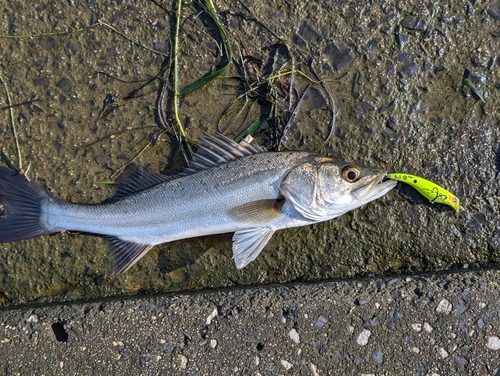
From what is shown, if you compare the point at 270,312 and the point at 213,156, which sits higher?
the point at 213,156

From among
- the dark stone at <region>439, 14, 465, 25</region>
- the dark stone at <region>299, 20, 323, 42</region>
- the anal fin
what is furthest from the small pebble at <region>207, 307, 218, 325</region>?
the dark stone at <region>439, 14, 465, 25</region>

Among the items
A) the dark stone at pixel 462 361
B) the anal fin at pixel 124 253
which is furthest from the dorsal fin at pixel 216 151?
the dark stone at pixel 462 361

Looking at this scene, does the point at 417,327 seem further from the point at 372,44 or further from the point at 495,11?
the point at 495,11

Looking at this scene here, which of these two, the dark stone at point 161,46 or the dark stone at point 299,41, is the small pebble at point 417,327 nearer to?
the dark stone at point 299,41

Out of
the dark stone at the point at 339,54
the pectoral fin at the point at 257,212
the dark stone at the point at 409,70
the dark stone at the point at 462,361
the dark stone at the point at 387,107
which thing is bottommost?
the dark stone at the point at 462,361

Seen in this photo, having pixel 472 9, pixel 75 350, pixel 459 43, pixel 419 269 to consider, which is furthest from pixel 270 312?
pixel 472 9

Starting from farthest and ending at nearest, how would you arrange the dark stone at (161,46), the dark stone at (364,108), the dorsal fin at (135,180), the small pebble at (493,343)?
the dark stone at (161,46)
the dark stone at (364,108)
the dorsal fin at (135,180)
the small pebble at (493,343)

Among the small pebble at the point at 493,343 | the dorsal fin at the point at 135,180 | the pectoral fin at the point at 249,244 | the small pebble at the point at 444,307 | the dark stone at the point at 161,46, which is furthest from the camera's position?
the dark stone at the point at 161,46

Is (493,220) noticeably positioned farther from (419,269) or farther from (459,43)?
(459,43)
